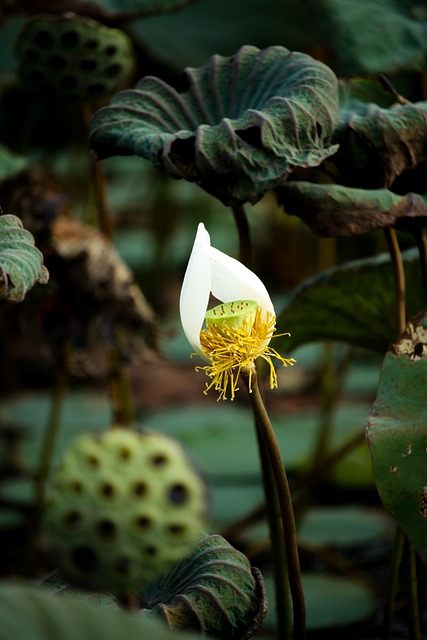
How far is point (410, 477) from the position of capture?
2.99 feet

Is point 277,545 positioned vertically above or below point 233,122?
below

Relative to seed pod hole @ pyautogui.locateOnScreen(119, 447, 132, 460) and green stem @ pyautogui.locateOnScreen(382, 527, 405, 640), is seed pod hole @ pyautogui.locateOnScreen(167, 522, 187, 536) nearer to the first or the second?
seed pod hole @ pyautogui.locateOnScreen(119, 447, 132, 460)

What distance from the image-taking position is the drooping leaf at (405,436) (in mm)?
903

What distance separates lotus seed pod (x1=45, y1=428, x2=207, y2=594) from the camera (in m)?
0.79

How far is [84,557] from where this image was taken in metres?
0.81

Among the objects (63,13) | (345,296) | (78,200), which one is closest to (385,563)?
(345,296)

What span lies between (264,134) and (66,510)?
37cm

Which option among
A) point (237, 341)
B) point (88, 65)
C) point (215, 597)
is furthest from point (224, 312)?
point (88, 65)

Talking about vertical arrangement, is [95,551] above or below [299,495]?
above

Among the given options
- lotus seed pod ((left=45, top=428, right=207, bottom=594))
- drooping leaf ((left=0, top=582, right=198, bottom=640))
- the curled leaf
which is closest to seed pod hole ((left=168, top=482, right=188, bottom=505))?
lotus seed pod ((left=45, top=428, right=207, bottom=594))

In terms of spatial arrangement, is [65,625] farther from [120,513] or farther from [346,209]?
[346,209]

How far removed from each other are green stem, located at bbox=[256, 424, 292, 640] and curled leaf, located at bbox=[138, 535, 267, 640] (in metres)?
0.11

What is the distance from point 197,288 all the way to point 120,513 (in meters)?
0.19

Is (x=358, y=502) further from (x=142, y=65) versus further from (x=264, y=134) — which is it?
(x=264, y=134)
